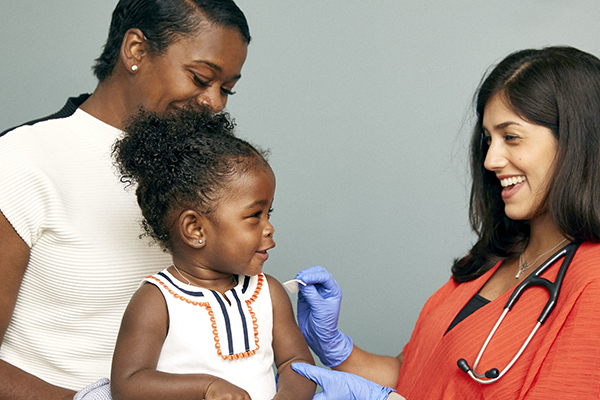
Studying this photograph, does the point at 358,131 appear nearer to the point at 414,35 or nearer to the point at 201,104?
the point at 414,35

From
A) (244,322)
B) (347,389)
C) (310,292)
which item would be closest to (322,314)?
(310,292)

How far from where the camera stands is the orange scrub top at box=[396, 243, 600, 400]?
3.77 ft

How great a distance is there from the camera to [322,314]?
5.27 ft

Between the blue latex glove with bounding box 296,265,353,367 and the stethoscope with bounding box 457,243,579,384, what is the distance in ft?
1.40

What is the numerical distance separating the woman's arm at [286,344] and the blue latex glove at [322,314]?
0.21 m

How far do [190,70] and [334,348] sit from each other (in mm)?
902

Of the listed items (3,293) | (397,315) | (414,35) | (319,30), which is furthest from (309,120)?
(3,293)

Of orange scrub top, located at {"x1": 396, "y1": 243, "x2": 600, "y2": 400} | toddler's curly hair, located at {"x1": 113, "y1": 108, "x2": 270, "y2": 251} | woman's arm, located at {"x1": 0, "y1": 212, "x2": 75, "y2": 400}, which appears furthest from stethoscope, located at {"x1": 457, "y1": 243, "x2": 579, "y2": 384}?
woman's arm, located at {"x1": 0, "y1": 212, "x2": 75, "y2": 400}

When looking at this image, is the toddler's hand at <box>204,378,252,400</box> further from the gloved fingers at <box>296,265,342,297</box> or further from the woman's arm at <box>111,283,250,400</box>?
the gloved fingers at <box>296,265,342,297</box>

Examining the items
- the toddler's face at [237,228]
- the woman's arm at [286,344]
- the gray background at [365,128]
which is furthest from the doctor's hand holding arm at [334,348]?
the gray background at [365,128]

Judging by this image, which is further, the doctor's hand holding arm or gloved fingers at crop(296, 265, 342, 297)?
gloved fingers at crop(296, 265, 342, 297)

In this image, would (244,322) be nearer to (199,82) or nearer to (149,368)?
(149,368)

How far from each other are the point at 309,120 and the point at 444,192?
720 mm

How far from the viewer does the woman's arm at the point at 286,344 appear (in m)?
1.22
